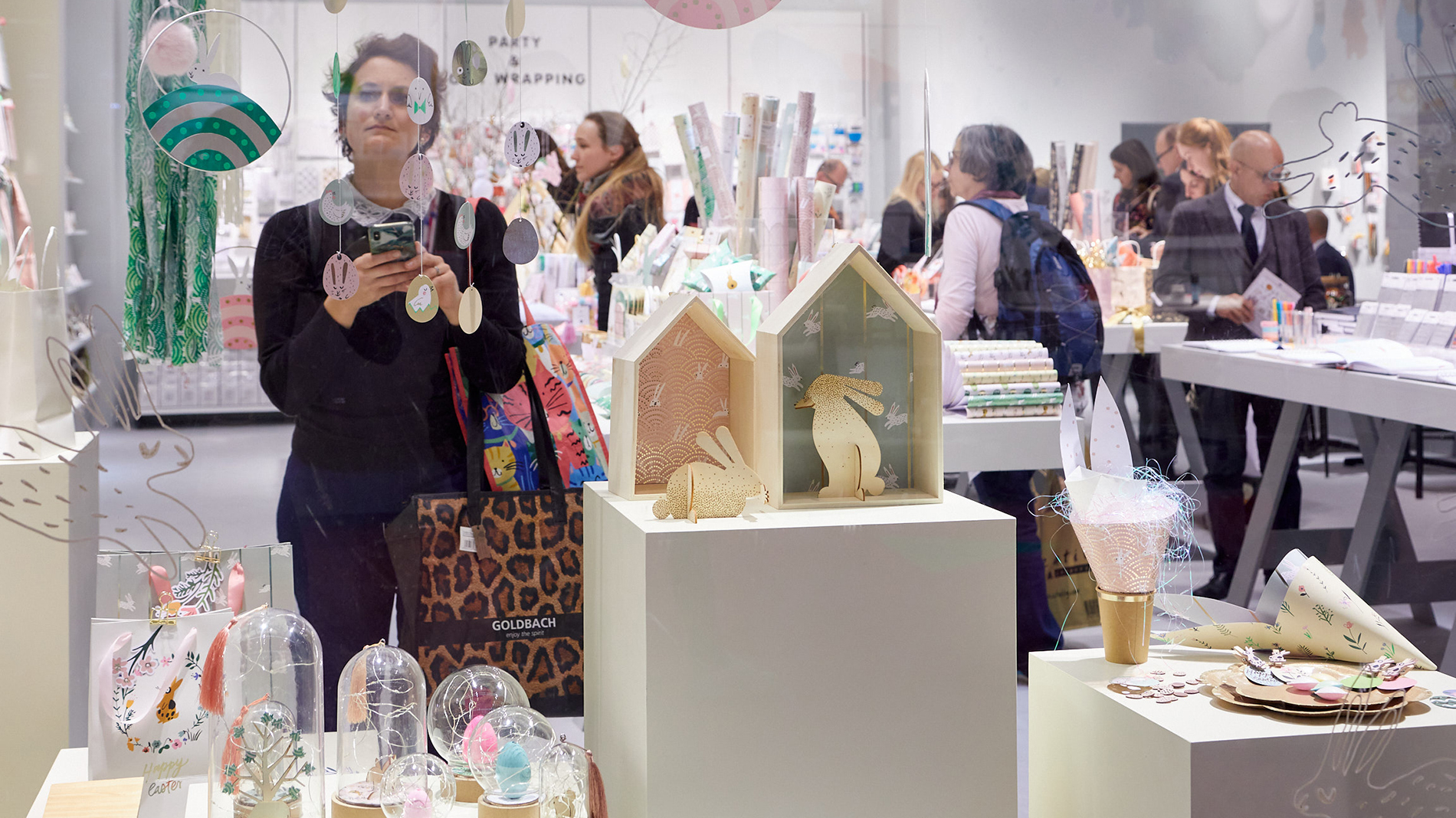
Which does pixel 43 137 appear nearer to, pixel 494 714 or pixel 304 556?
pixel 304 556

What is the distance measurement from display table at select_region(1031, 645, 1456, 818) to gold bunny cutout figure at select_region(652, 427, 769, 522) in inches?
22.0

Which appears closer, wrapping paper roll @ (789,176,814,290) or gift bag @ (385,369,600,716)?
gift bag @ (385,369,600,716)

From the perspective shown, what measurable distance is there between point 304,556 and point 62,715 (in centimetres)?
48

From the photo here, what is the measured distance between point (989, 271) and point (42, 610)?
205cm

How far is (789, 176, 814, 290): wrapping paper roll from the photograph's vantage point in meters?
2.52

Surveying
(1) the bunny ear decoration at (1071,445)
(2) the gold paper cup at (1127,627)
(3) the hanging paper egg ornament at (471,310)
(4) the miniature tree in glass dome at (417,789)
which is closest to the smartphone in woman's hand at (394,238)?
(3) the hanging paper egg ornament at (471,310)

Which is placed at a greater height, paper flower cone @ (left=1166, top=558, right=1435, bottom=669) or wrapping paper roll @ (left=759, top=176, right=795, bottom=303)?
wrapping paper roll @ (left=759, top=176, right=795, bottom=303)

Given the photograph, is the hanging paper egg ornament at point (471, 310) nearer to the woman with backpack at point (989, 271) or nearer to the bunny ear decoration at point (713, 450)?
the bunny ear decoration at point (713, 450)

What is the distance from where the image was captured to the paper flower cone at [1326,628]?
180 centimetres

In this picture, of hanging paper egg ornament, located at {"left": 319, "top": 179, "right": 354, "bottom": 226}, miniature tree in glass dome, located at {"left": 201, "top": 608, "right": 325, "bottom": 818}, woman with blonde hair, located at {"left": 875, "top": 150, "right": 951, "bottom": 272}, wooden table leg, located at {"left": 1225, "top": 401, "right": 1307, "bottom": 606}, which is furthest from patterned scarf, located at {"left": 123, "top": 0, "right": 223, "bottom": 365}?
wooden table leg, located at {"left": 1225, "top": 401, "right": 1307, "bottom": 606}

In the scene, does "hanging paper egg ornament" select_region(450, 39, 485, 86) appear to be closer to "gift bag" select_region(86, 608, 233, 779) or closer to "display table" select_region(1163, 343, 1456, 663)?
"gift bag" select_region(86, 608, 233, 779)

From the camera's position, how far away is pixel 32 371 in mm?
2078

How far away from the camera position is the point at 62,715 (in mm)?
2086

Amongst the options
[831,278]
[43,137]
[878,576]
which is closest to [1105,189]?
[831,278]
